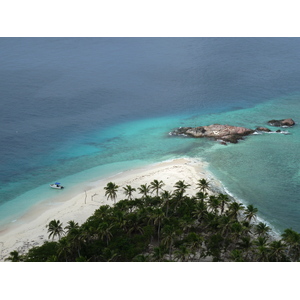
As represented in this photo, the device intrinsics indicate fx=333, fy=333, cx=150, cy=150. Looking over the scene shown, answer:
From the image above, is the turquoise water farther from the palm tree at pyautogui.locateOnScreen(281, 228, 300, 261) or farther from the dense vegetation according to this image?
the dense vegetation

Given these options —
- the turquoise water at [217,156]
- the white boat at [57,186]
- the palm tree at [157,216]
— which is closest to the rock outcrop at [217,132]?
the turquoise water at [217,156]

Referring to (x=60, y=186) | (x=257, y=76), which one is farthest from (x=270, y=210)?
(x=257, y=76)

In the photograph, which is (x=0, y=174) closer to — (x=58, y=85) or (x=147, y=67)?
(x=58, y=85)

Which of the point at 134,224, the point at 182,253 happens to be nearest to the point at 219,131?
the point at 134,224

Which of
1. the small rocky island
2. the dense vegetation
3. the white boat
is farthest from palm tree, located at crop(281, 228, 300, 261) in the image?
the small rocky island

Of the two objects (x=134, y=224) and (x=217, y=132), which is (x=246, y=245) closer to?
(x=134, y=224)
